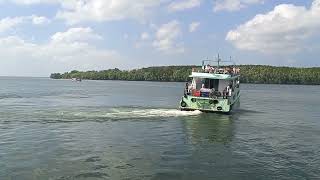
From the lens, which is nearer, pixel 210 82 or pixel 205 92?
pixel 205 92

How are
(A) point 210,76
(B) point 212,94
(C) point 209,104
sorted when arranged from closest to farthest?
1. (C) point 209,104
2. (B) point 212,94
3. (A) point 210,76

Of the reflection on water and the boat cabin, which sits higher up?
the boat cabin

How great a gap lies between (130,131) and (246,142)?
8716 millimetres

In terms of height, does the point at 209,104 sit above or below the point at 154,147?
above

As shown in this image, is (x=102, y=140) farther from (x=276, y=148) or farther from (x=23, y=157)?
(x=276, y=148)

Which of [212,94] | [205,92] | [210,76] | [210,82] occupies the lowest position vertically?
[212,94]

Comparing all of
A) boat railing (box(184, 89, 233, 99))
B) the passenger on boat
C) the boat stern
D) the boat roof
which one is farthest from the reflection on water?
the boat roof

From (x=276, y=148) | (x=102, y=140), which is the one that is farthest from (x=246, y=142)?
(x=102, y=140)

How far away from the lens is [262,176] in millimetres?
21156

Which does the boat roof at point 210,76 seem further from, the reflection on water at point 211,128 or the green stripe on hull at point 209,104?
the reflection on water at point 211,128

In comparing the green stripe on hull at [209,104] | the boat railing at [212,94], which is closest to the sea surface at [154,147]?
the green stripe on hull at [209,104]

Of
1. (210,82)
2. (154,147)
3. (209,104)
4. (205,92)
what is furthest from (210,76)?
(154,147)

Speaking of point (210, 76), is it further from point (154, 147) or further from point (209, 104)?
point (154, 147)

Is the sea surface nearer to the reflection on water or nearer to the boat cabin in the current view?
the reflection on water
